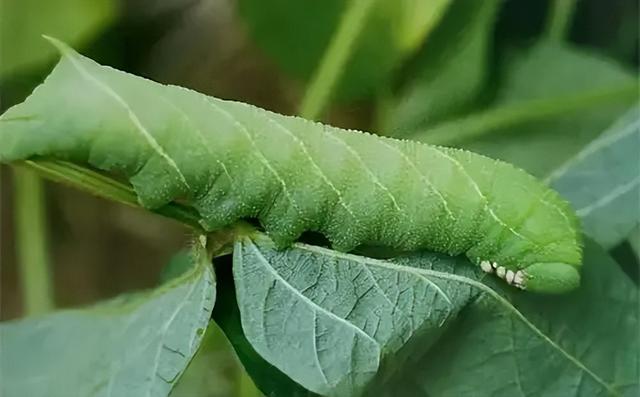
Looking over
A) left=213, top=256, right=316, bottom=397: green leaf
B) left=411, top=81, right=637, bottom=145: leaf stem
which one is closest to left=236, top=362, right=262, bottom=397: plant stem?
left=213, top=256, right=316, bottom=397: green leaf

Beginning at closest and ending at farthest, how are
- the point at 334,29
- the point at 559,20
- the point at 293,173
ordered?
1. the point at 293,173
2. the point at 334,29
3. the point at 559,20


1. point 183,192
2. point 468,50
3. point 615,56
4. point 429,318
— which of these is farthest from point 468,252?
point 615,56

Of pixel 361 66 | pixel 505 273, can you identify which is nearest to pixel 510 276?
pixel 505 273

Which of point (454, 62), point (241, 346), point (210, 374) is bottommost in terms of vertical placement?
point (210, 374)

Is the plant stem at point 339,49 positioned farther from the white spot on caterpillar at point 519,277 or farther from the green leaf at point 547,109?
the white spot on caterpillar at point 519,277

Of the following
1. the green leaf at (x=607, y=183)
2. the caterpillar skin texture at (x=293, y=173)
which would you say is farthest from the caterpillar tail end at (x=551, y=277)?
the green leaf at (x=607, y=183)

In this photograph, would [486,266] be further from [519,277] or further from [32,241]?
[32,241]

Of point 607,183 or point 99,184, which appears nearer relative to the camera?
point 99,184
